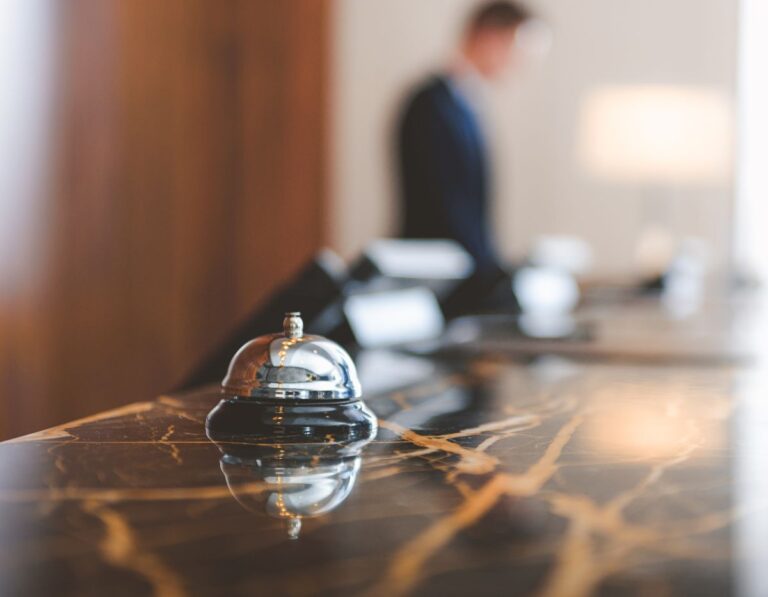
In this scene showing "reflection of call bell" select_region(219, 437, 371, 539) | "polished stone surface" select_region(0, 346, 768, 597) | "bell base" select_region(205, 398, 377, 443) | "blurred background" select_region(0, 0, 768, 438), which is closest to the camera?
"polished stone surface" select_region(0, 346, 768, 597)

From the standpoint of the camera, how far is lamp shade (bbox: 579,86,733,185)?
639 centimetres

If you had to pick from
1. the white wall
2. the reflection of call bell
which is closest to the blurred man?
the white wall

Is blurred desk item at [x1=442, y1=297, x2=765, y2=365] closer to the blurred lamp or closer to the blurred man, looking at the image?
the blurred man

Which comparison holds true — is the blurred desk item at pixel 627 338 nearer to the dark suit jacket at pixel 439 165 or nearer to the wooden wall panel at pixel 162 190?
the dark suit jacket at pixel 439 165

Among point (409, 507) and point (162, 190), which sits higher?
point (162, 190)

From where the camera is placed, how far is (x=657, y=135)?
21.3 ft

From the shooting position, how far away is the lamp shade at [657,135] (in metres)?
6.39

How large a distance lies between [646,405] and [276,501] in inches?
21.6

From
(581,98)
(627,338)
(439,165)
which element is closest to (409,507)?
(627,338)

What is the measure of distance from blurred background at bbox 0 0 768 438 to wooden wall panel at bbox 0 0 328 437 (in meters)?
0.01

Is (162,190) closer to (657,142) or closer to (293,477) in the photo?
(657,142)

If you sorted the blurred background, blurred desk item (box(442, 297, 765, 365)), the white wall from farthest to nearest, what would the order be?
the white wall
the blurred background
blurred desk item (box(442, 297, 765, 365))

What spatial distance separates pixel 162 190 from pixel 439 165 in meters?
1.13

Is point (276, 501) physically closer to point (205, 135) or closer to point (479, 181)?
point (479, 181)
